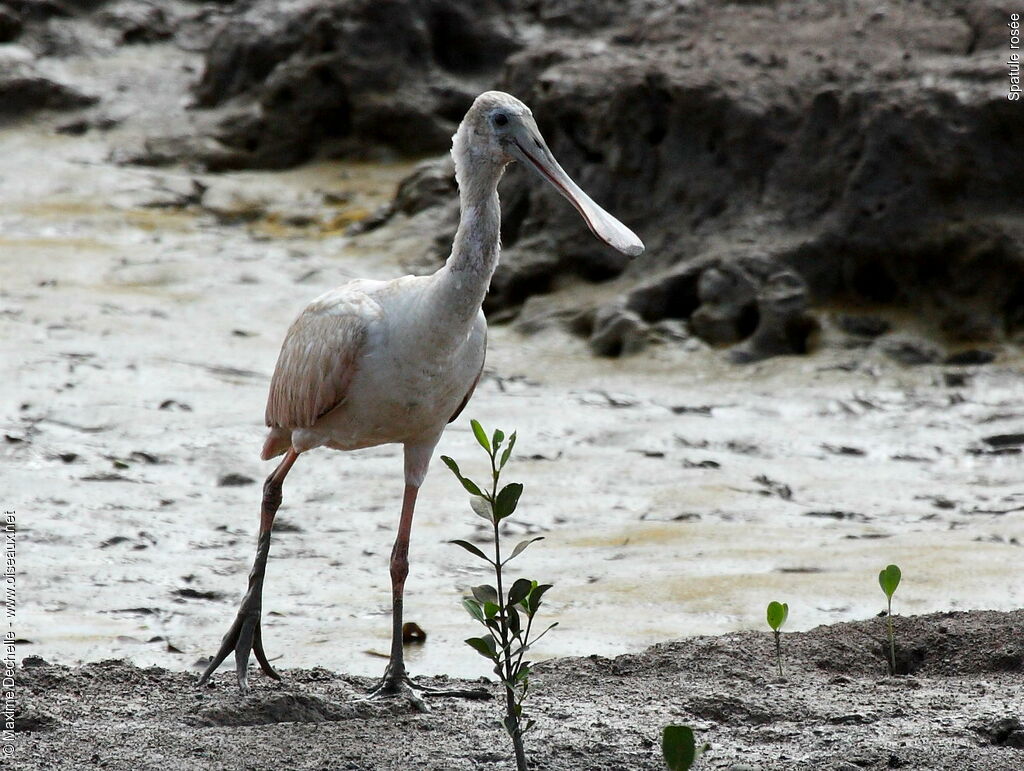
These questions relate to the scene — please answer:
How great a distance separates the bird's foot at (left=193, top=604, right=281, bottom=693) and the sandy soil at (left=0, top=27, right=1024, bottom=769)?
67mm

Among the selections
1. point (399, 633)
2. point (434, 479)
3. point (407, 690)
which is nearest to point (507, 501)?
point (407, 690)

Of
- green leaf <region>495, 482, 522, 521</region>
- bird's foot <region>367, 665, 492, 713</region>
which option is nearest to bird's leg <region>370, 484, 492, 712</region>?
bird's foot <region>367, 665, 492, 713</region>

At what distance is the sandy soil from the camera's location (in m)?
3.77

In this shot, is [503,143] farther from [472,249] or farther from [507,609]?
[507,609]

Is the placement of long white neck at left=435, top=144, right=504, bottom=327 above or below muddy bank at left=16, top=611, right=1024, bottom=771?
above

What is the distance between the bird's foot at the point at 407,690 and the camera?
13.9ft

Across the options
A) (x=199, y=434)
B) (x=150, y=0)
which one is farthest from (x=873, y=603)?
(x=150, y=0)

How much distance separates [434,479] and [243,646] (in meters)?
2.46

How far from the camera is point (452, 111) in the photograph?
1355 cm

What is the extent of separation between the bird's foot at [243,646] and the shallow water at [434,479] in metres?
0.22

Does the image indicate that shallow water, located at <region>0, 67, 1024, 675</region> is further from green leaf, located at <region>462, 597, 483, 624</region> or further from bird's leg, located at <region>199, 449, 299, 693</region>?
green leaf, located at <region>462, 597, 483, 624</region>

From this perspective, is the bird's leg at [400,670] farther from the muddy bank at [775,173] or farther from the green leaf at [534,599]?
the muddy bank at [775,173]

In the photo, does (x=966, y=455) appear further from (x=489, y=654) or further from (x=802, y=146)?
(x=489, y=654)

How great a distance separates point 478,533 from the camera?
6199 millimetres
